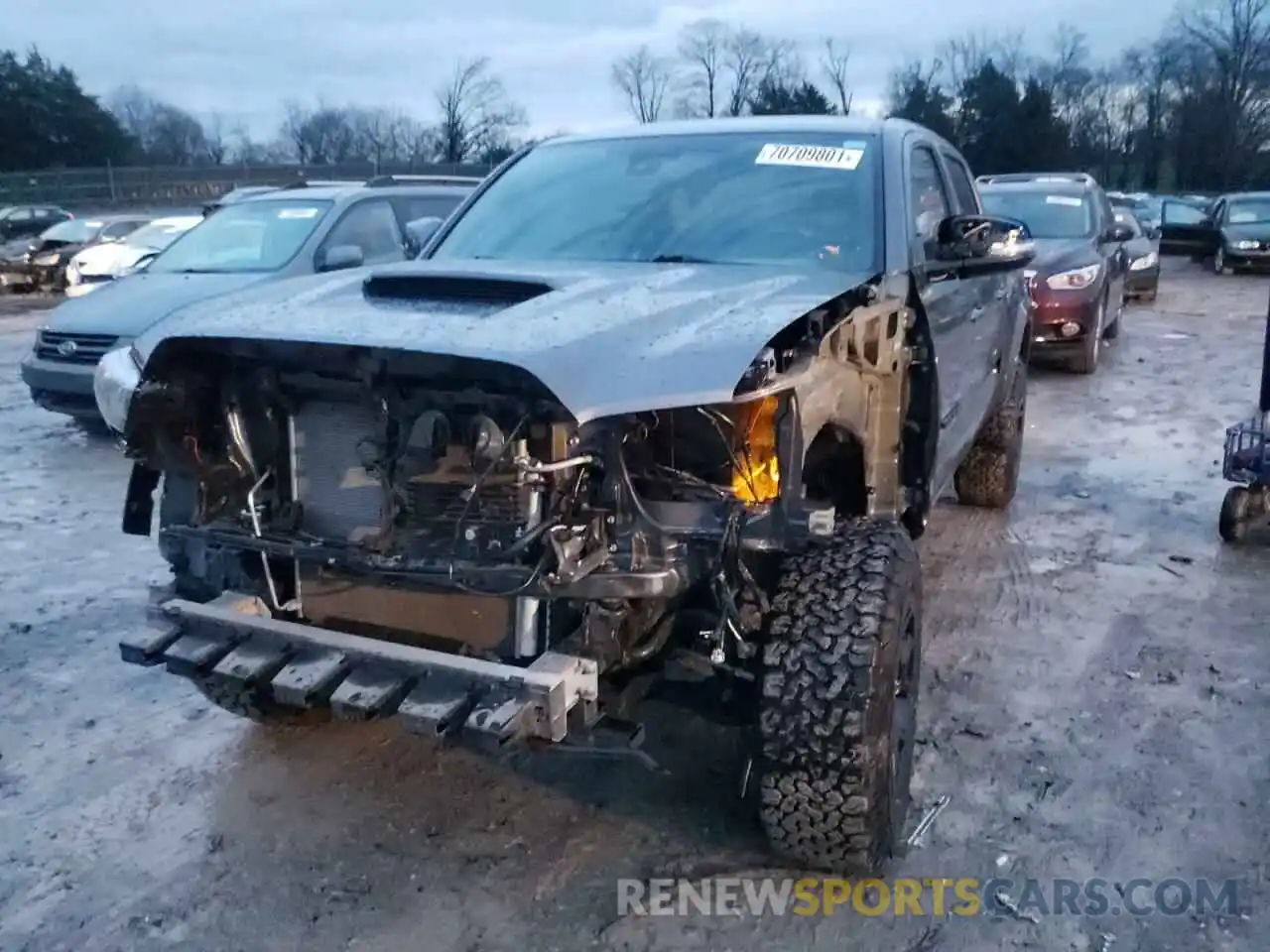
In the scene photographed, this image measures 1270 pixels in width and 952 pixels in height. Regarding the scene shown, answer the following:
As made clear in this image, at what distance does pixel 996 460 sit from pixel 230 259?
18.3 ft

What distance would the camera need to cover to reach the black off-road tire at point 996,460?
6.41m

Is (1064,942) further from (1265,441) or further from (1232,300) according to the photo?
(1232,300)

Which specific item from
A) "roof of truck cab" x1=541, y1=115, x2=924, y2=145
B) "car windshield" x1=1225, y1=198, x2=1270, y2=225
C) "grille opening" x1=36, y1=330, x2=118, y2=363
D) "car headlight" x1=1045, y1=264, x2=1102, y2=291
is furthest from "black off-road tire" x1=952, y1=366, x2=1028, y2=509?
"car windshield" x1=1225, y1=198, x2=1270, y2=225

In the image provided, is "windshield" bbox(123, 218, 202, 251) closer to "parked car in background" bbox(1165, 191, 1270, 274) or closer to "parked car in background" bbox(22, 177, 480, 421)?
"parked car in background" bbox(22, 177, 480, 421)

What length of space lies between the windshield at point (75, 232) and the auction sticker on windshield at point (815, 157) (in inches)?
773

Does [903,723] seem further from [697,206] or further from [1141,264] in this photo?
[1141,264]

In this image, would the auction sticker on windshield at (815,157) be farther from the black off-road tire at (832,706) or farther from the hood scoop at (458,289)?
the black off-road tire at (832,706)

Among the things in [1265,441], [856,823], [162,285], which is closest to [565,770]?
[856,823]

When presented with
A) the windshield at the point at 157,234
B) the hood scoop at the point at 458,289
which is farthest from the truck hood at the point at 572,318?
the windshield at the point at 157,234

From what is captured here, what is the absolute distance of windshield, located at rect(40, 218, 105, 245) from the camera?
21469mm

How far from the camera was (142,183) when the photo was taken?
38.8 metres

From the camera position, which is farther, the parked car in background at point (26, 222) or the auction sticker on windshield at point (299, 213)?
the parked car in background at point (26, 222)

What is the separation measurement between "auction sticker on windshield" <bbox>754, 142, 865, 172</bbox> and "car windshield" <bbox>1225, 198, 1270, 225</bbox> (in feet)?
61.7

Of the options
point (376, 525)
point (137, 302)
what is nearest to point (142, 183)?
point (137, 302)
